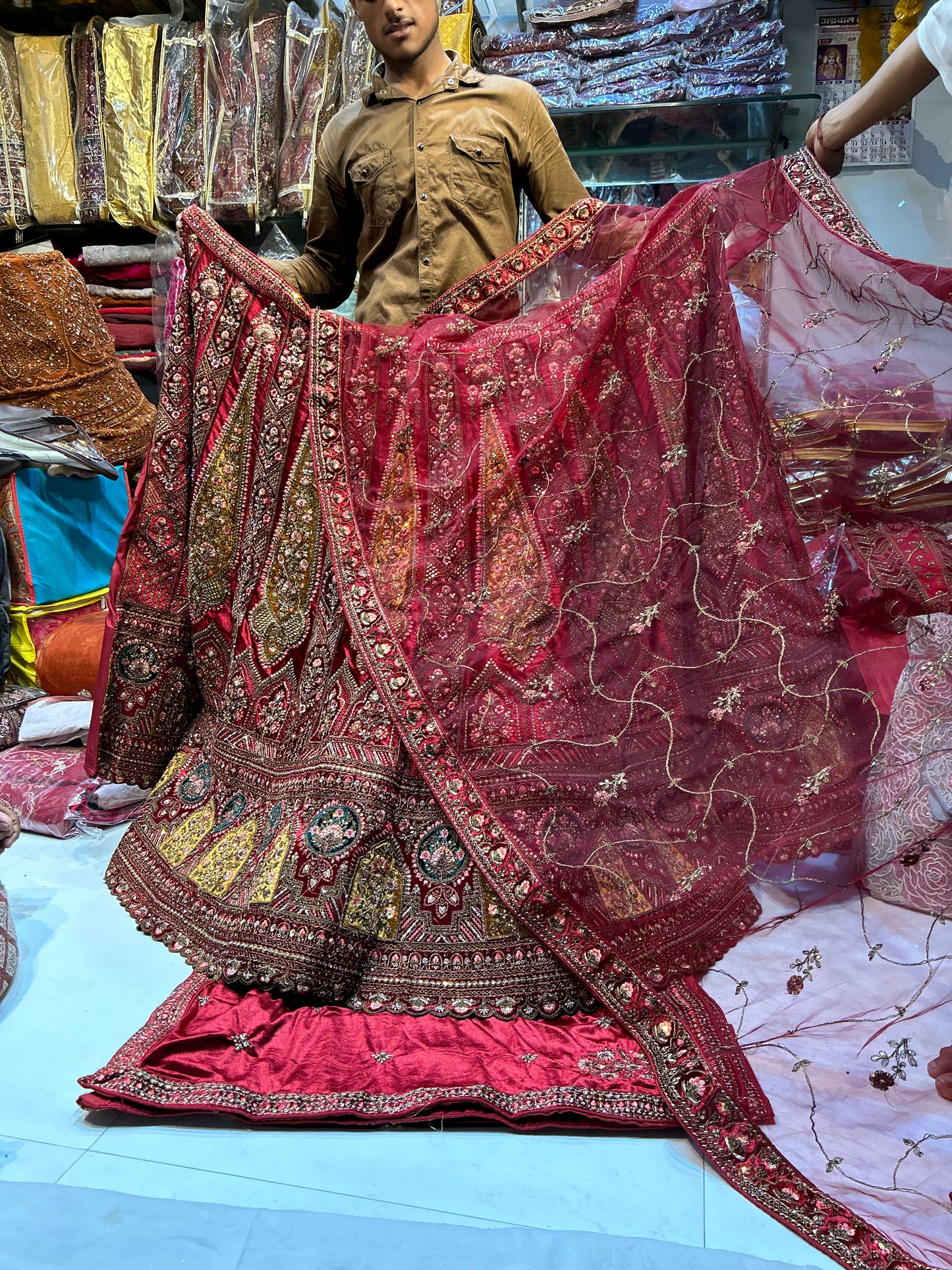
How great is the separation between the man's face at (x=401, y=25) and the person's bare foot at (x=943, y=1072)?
80.4 inches

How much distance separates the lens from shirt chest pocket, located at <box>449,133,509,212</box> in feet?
6.98

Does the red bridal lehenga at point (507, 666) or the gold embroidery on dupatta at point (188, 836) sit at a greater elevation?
the red bridal lehenga at point (507, 666)

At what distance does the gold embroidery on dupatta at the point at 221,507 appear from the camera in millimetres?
2021

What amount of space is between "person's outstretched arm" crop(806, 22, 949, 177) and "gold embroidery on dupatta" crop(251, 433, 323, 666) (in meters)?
1.01

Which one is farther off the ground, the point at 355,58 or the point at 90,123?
the point at 355,58

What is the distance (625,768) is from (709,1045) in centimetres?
42

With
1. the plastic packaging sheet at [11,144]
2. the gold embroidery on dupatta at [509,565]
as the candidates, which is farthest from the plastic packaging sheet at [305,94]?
the gold embroidery on dupatta at [509,565]

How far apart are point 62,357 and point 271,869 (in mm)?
2585

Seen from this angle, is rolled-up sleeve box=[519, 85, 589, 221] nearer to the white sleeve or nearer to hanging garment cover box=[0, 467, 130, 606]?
the white sleeve

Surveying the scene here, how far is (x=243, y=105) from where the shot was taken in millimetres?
3670

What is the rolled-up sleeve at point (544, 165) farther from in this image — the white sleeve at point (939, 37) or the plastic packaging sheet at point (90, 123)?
the plastic packaging sheet at point (90, 123)

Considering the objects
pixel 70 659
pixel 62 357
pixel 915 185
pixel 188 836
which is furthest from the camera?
Result: pixel 62 357

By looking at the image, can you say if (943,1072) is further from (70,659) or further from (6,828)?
(70,659)

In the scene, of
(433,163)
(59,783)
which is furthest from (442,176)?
(59,783)
